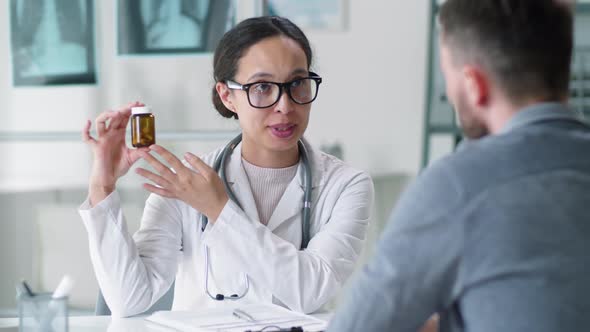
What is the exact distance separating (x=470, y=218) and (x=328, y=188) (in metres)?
1.03

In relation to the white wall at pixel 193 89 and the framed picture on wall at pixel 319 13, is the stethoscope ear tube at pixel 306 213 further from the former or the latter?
the framed picture on wall at pixel 319 13

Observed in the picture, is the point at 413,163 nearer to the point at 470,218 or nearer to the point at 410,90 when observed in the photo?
the point at 410,90

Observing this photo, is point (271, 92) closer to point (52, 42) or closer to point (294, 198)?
point (294, 198)

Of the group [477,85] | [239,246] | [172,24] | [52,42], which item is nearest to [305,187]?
[239,246]

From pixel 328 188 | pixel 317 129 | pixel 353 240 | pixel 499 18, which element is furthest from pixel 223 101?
pixel 317 129

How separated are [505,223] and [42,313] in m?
0.83

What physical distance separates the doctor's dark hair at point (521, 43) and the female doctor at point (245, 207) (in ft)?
2.70

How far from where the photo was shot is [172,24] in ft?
11.3

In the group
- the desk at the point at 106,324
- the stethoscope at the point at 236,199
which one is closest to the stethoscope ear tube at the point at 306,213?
the stethoscope at the point at 236,199

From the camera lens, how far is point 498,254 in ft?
2.93

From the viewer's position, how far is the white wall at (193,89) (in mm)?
3445

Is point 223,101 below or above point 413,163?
above

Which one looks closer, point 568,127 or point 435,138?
point 568,127

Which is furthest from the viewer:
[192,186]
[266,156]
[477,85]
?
[266,156]
